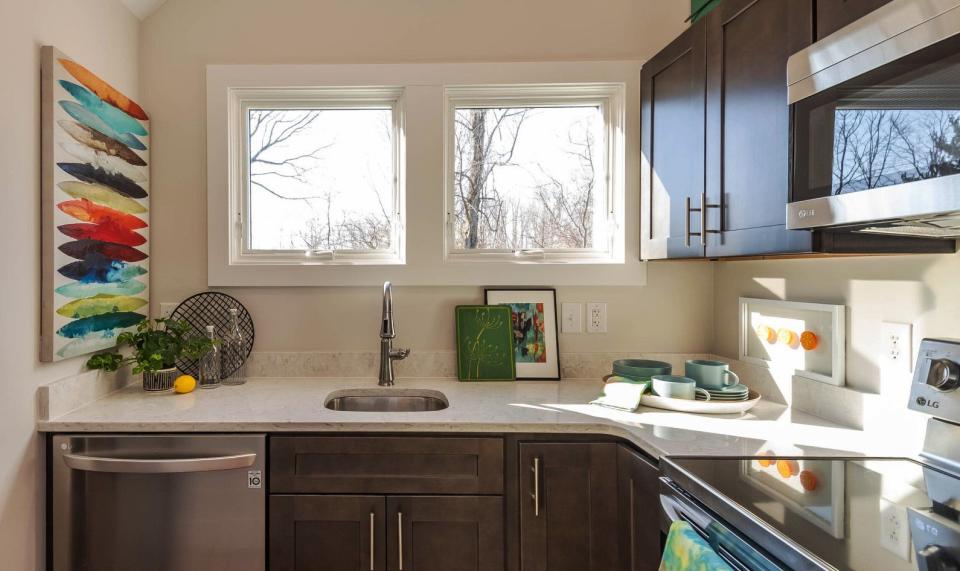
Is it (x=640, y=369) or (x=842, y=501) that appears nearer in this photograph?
(x=842, y=501)

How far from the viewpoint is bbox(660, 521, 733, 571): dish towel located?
0.91 metres

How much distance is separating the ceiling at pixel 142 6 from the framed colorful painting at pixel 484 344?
1743mm

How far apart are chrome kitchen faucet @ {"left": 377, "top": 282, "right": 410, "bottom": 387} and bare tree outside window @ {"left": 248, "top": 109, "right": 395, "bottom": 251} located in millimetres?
316

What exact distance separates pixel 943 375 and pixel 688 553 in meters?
0.73

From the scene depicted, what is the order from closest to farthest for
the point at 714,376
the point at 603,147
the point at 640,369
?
the point at 714,376
the point at 640,369
the point at 603,147

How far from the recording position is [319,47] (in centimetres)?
206

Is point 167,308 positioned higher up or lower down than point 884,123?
lower down

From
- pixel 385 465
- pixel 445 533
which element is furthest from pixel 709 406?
pixel 385 465

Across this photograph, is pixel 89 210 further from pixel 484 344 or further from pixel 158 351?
pixel 484 344

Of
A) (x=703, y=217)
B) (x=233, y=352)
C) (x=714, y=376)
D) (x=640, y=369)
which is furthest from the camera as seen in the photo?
(x=233, y=352)

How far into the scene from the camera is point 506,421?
147 cm

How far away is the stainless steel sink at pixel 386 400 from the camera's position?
1.90 m

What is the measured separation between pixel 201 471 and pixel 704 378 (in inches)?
63.2

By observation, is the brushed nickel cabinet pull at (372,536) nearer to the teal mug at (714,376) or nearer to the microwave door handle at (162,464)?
the microwave door handle at (162,464)
